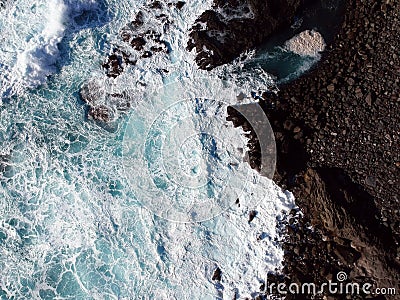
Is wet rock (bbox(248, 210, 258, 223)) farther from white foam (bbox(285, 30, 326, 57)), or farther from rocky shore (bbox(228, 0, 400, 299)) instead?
white foam (bbox(285, 30, 326, 57))

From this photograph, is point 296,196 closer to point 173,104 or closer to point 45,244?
point 173,104

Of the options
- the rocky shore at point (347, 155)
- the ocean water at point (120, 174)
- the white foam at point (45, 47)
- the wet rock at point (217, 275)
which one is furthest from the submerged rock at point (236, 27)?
the wet rock at point (217, 275)

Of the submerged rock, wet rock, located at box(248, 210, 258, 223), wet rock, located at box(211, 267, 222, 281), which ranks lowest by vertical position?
wet rock, located at box(211, 267, 222, 281)

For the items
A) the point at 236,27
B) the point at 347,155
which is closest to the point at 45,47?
the point at 236,27

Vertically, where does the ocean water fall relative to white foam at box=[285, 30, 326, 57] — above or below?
below

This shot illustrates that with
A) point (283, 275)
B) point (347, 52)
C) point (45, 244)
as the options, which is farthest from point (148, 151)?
point (347, 52)

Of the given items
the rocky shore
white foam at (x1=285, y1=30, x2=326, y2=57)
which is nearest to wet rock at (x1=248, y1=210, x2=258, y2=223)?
the rocky shore

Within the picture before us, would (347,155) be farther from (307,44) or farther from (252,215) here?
(307,44)
